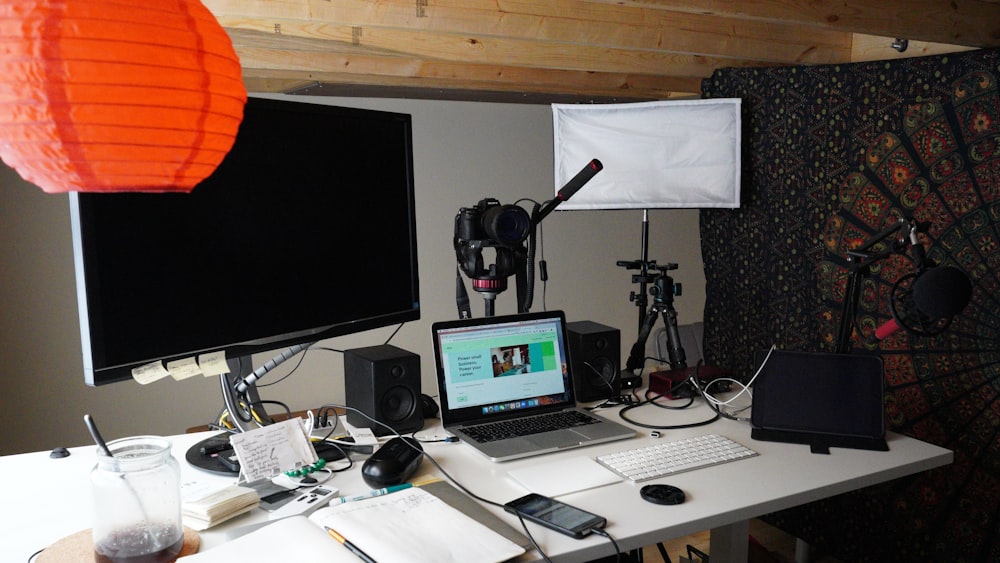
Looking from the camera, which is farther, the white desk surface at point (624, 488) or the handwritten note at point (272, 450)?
the handwritten note at point (272, 450)

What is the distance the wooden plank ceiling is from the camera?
2543 millimetres

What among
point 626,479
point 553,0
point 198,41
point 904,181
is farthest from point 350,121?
point 904,181

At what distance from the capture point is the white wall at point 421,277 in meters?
3.63

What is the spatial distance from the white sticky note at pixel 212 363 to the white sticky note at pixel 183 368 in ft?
0.04

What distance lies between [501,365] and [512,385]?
56 millimetres

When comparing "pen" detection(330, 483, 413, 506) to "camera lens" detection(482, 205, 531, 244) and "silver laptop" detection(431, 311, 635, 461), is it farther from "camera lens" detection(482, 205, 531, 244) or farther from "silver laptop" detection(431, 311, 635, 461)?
"camera lens" detection(482, 205, 531, 244)

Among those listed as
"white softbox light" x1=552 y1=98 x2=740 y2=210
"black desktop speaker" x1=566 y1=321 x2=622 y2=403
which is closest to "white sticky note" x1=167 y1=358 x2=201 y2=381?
"black desktop speaker" x1=566 y1=321 x2=622 y2=403

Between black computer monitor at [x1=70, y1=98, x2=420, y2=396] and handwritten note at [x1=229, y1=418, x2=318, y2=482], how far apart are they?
161mm

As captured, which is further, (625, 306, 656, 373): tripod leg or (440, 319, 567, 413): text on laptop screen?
(625, 306, 656, 373): tripod leg

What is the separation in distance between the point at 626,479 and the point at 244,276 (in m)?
0.85

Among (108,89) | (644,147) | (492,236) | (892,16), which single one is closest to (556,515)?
(492,236)

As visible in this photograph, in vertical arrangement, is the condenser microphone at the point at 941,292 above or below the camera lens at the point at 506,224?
below

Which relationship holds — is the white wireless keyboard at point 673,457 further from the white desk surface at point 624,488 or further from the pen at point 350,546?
the pen at point 350,546

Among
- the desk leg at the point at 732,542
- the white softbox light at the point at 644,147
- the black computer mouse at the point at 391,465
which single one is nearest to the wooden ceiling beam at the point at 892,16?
the white softbox light at the point at 644,147
